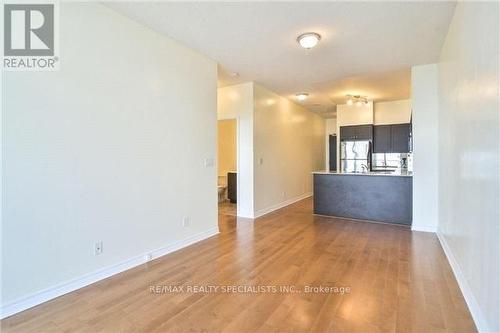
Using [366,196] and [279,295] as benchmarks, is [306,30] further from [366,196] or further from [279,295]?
[366,196]

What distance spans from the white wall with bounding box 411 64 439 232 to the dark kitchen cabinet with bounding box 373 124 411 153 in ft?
9.46

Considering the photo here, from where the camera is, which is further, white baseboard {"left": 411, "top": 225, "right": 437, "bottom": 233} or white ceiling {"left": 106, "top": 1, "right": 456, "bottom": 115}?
white baseboard {"left": 411, "top": 225, "right": 437, "bottom": 233}

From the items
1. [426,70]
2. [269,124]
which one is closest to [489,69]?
[426,70]

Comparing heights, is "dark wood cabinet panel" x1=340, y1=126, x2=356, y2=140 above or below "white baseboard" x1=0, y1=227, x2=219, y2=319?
above

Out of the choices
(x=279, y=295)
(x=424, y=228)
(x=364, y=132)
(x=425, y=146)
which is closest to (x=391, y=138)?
(x=364, y=132)

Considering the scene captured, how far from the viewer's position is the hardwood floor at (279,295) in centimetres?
192

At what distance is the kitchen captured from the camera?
4875 millimetres

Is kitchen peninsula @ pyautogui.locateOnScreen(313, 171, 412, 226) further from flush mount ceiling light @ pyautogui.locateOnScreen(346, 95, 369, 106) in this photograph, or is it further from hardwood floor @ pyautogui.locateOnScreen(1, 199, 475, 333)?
flush mount ceiling light @ pyautogui.locateOnScreen(346, 95, 369, 106)

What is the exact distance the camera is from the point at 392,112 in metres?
7.27

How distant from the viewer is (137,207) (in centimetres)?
301

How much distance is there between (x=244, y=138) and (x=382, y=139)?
4212 mm

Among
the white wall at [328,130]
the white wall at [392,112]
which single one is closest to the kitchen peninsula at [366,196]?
the white wall at [392,112]

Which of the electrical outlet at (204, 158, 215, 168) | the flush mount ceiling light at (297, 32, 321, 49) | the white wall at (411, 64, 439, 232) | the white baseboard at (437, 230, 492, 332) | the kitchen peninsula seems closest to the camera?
the white baseboard at (437, 230, 492, 332)

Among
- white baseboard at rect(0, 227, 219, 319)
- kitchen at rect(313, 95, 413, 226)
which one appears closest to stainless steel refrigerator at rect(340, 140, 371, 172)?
kitchen at rect(313, 95, 413, 226)
